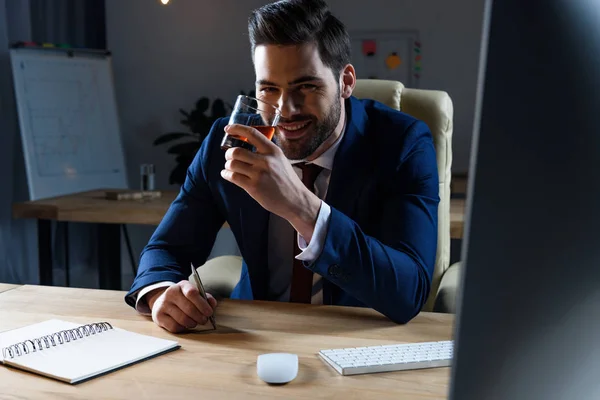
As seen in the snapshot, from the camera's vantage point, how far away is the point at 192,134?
4285mm

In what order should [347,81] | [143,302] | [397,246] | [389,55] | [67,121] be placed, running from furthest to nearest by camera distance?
1. [389,55]
2. [67,121]
3. [347,81]
4. [397,246]
5. [143,302]

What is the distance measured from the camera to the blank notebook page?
88 cm

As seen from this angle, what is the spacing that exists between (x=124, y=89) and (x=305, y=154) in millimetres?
3316

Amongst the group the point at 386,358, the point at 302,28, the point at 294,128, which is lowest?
the point at 386,358

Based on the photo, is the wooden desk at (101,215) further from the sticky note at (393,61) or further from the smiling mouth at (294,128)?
the sticky note at (393,61)

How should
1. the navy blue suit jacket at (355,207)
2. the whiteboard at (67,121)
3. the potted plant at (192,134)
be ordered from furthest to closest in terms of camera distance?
1. the potted plant at (192,134)
2. the whiteboard at (67,121)
3. the navy blue suit jacket at (355,207)

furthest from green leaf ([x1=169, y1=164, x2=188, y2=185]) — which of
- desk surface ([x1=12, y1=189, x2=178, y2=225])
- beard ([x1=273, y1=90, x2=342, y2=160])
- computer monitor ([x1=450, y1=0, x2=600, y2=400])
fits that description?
computer monitor ([x1=450, y1=0, x2=600, y2=400])

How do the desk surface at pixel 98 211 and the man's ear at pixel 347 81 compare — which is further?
the desk surface at pixel 98 211

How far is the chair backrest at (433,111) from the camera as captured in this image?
1858mm

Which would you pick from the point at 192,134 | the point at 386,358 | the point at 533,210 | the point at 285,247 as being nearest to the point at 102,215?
the point at 285,247

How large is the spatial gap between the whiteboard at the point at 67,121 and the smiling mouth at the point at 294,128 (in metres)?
2.38

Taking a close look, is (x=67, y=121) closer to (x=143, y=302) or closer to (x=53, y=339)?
(x=143, y=302)

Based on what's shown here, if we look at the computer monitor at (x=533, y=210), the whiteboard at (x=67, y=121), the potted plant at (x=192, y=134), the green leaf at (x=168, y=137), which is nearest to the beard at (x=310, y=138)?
the computer monitor at (x=533, y=210)

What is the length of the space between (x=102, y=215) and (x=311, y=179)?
4.77 ft
